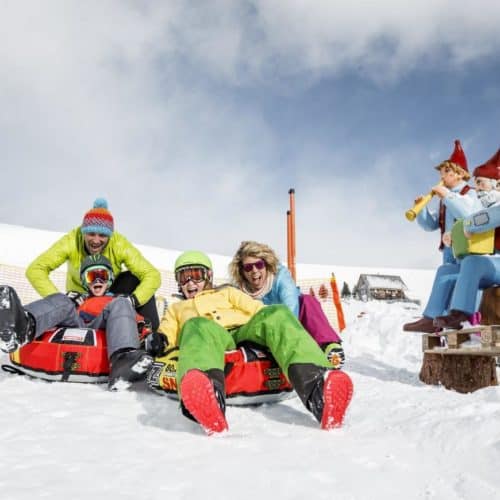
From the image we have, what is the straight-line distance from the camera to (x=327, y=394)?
226 centimetres

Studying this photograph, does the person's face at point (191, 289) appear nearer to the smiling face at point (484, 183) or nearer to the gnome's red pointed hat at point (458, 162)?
the smiling face at point (484, 183)

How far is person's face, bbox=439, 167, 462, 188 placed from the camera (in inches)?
190

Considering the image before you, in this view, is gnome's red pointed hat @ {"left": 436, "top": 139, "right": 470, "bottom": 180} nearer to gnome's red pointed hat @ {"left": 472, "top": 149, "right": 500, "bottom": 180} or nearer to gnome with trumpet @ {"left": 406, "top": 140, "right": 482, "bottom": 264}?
gnome with trumpet @ {"left": 406, "top": 140, "right": 482, "bottom": 264}

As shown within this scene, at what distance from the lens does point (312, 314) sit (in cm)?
393

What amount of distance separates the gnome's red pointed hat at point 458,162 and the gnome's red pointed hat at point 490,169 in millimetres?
574

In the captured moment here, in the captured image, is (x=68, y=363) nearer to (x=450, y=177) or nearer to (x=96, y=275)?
(x=96, y=275)

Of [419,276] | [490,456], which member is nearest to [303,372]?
[490,456]

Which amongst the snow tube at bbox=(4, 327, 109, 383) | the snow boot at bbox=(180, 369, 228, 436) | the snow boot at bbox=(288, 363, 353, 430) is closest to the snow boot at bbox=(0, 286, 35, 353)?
the snow tube at bbox=(4, 327, 109, 383)

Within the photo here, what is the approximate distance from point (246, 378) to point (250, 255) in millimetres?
1521

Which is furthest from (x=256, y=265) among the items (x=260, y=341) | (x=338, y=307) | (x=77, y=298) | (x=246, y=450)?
(x=338, y=307)

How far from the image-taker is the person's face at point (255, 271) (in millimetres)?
4176

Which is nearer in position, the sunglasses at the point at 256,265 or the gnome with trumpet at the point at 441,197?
the sunglasses at the point at 256,265

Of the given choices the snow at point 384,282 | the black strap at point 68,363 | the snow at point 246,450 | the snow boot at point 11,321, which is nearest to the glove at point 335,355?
the snow at point 246,450

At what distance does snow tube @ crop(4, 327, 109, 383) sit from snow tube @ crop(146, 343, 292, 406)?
0.65 metres
